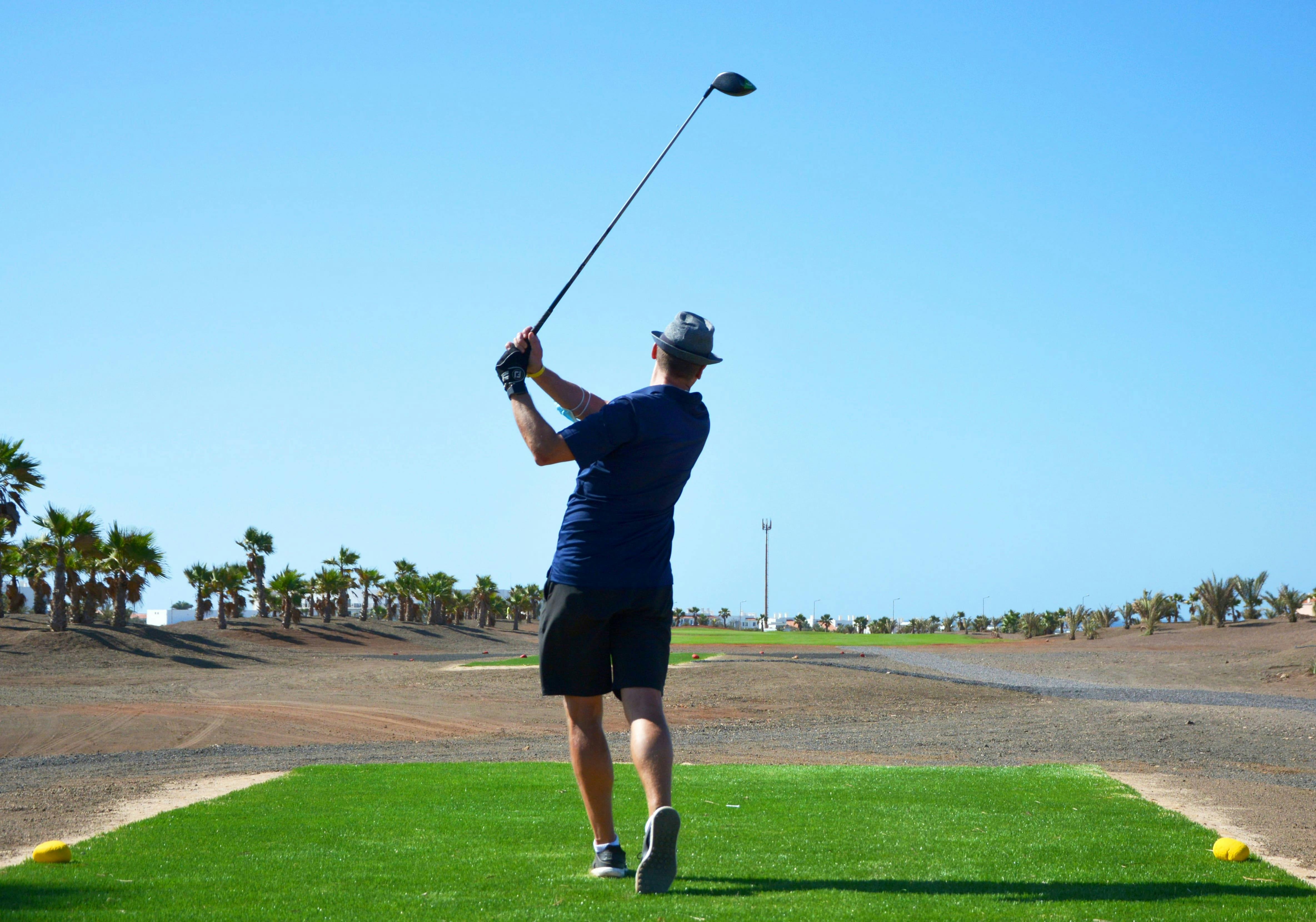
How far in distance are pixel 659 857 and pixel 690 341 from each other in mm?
1989

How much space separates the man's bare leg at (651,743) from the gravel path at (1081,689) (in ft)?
70.1

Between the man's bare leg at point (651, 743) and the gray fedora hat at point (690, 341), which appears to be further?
the gray fedora hat at point (690, 341)

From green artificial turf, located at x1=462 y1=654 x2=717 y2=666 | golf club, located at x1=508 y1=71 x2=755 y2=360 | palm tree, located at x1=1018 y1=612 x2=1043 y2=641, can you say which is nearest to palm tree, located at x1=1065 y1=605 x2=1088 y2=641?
palm tree, located at x1=1018 y1=612 x2=1043 y2=641

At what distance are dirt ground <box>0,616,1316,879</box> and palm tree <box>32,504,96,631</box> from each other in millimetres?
833

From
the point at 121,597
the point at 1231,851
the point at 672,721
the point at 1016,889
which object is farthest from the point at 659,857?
the point at 121,597

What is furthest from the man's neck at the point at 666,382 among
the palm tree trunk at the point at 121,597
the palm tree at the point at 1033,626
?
the palm tree at the point at 1033,626

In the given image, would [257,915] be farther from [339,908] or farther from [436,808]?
[436,808]

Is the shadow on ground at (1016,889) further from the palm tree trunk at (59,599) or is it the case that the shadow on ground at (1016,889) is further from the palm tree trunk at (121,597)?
the palm tree trunk at (121,597)

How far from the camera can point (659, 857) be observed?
3.81m

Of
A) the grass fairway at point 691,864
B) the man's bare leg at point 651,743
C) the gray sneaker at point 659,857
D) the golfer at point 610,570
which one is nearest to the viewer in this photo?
the grass fairway at point 691,864

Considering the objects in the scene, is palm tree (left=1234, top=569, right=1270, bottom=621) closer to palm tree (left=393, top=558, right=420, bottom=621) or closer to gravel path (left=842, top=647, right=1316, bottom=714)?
gravel path (left=842, top=647, right=1316, bottom=714)

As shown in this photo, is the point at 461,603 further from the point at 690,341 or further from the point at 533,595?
the point at 690,341

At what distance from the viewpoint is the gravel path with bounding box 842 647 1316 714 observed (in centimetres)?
2358

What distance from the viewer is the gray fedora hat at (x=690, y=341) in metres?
4.46
